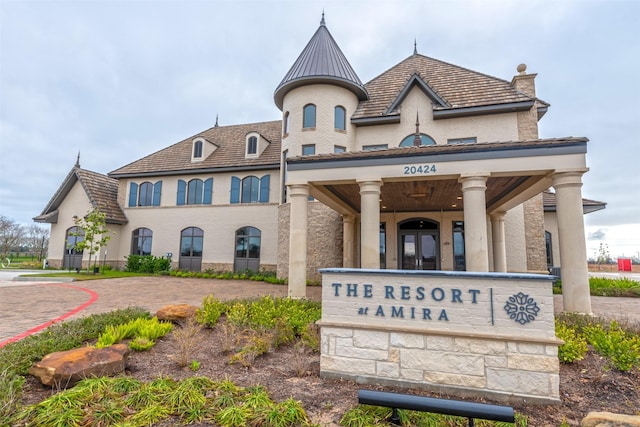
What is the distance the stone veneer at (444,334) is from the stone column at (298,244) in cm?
492

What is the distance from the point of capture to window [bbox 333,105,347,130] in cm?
1869

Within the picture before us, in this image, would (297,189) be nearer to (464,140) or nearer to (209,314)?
(209,314)

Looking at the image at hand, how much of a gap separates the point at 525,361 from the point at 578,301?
565cm

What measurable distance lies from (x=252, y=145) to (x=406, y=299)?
21.8 m

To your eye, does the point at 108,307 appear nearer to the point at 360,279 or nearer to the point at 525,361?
the point at 360,279

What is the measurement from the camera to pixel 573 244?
8609mm

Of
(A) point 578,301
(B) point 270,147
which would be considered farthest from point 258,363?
(B) point 270,147

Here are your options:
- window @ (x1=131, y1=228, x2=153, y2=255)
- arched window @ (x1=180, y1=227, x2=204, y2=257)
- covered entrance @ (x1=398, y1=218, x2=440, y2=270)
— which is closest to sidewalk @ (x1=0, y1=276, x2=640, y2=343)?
covered entrance @ (x1=398, y1=218, x2=440, y2=270)

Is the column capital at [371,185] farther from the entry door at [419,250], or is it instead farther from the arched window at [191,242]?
the arched window at [191,242]

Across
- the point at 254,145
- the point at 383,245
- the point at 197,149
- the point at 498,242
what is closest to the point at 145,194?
the point at 197,149

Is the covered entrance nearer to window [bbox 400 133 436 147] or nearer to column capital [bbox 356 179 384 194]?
window [bbox 400 133 436 147]

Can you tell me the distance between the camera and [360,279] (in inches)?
208

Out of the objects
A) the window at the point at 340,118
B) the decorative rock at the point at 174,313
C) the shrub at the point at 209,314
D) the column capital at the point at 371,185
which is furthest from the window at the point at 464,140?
the decorative rock at the point at 174,313

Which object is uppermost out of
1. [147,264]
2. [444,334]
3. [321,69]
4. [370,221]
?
[321,69]
